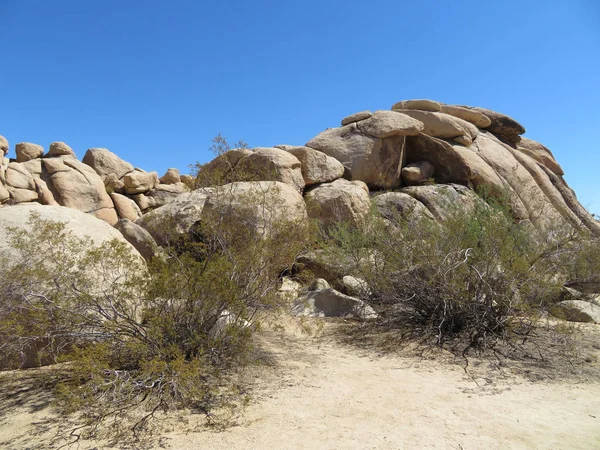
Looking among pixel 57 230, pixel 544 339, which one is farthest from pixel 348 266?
pixel 57 230

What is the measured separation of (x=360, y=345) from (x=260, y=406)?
7.87 ft

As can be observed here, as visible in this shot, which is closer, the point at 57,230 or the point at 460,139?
the point at 57,230

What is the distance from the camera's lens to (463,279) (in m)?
6.23

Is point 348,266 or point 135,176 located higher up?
point 135,176

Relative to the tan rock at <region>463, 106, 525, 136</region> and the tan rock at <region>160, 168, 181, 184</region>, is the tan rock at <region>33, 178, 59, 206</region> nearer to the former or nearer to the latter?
the tan rock at <region>160, 168, 181, 184</region>

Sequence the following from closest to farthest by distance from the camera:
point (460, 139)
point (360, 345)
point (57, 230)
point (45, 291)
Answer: point (45, 291) → point (57, 230) → point (360, 345) → point (460, 139)

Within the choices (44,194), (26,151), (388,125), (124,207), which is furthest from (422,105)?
(26,151)

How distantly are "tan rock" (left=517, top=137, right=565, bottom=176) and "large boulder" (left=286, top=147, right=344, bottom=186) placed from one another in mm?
11339

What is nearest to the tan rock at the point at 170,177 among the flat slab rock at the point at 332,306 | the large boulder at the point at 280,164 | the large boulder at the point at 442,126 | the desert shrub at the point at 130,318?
the large boulder at the point at 442,126

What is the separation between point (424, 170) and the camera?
1446 cm

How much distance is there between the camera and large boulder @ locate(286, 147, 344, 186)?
1221 centimetres

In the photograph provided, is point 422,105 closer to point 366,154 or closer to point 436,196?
point 366,154

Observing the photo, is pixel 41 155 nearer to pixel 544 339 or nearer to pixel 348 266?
pixel 348 266

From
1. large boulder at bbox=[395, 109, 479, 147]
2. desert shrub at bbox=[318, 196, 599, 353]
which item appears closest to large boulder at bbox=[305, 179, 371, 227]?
desert shrub at bbox=[318, 196, 599, 353]
